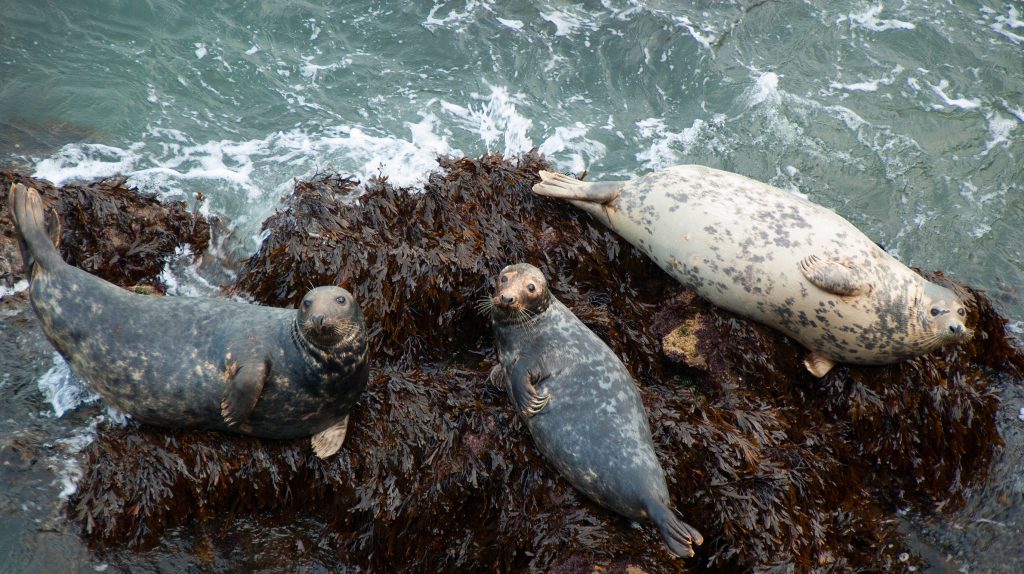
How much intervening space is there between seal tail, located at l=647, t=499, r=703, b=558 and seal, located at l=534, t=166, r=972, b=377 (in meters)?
1.86

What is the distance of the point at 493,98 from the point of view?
25.8 feet

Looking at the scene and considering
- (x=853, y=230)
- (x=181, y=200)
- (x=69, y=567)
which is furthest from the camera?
(x=181, y=200)

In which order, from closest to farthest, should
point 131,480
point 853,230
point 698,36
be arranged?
point 131,480
point 853,230
point 698,36

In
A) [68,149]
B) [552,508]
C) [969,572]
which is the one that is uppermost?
[68,149]

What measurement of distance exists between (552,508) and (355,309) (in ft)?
5.27

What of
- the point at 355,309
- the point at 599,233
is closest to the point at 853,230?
the point at 599,233

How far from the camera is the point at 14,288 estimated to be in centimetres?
532

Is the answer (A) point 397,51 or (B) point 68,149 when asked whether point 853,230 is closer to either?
(A) point 397,51

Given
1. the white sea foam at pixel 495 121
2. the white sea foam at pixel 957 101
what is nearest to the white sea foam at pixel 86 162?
the white sea foam at pixel 495 121

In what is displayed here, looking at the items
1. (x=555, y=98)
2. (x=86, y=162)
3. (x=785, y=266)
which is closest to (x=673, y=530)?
(x=785, y=266)

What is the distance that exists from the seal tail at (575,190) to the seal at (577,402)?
97cm

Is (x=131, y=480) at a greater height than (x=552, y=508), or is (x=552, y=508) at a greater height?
(x=131, y=480)

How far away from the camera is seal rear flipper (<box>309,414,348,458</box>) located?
186 inches

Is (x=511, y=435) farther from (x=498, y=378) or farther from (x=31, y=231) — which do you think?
(x=31, y=231)
